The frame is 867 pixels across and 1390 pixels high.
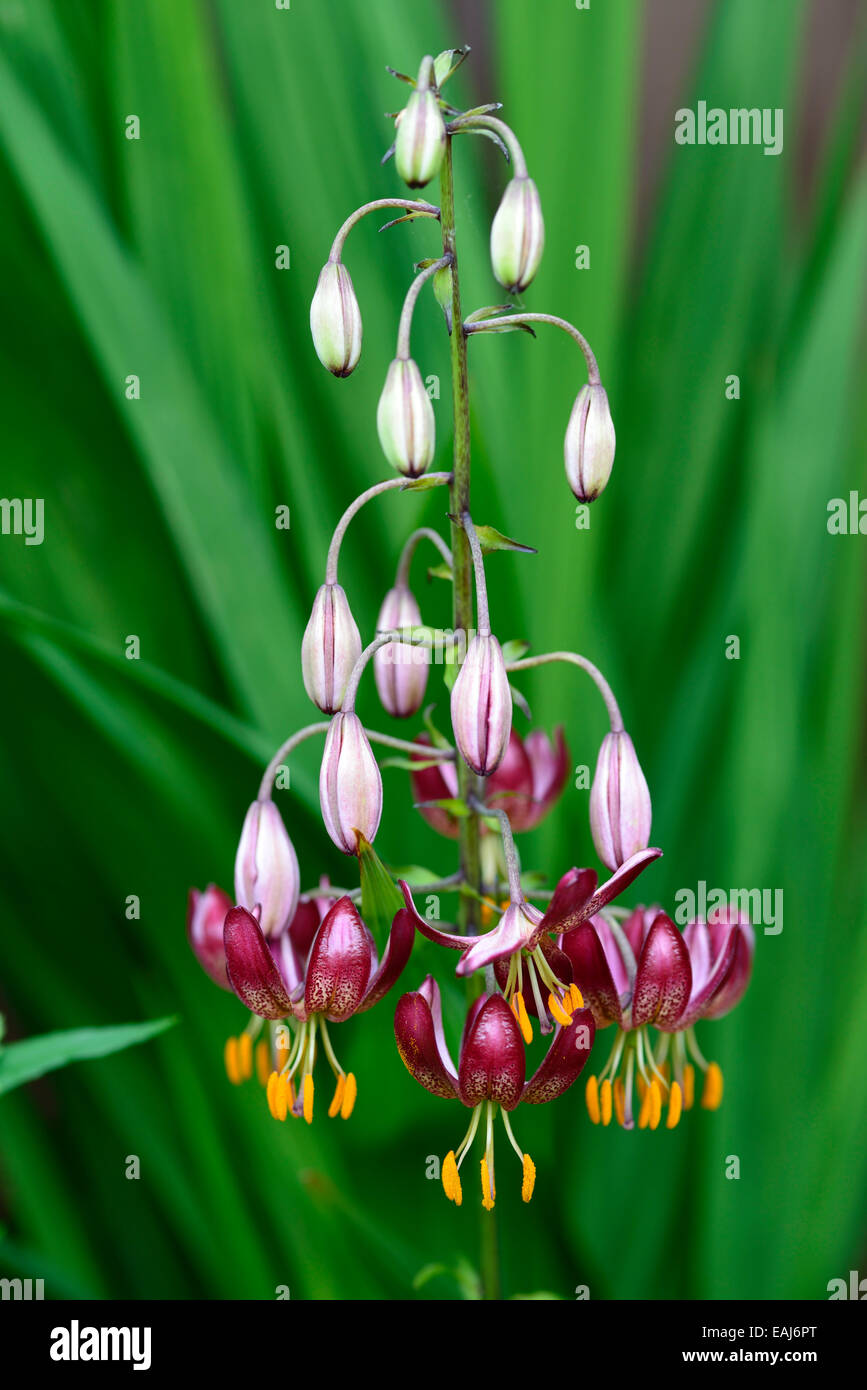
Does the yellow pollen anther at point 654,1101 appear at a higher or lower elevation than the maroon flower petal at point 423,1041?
lower

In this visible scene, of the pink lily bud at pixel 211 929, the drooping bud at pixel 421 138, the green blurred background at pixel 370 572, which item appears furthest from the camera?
the green blurred background at pixel 370 572

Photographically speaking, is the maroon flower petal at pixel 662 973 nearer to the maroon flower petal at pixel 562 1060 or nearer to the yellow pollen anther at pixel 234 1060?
the maroon flower petal at pixel 562 1060

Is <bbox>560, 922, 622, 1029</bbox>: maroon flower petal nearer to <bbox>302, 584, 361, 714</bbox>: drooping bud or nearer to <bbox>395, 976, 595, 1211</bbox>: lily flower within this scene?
<bbox>395, 976, 595, 1211</bbox>: lily flower

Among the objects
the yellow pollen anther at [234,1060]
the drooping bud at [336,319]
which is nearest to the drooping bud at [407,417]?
the drooping bud at [336,319]

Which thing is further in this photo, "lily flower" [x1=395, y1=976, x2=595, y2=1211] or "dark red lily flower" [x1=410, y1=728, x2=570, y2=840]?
"dark red lily flower" [x1=410, y1=728, x2=570, y2=840]

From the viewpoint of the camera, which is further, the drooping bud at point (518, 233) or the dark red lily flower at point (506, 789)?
the dark red lily flower at point (506, 789)

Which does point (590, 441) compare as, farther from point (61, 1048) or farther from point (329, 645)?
point (61, 1048)

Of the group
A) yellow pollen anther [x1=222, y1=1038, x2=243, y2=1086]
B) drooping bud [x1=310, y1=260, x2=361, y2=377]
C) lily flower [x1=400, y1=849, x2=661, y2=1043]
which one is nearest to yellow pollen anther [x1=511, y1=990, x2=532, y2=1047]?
lily flower [x1=400, y1=849, x2=661, y2=1043]
